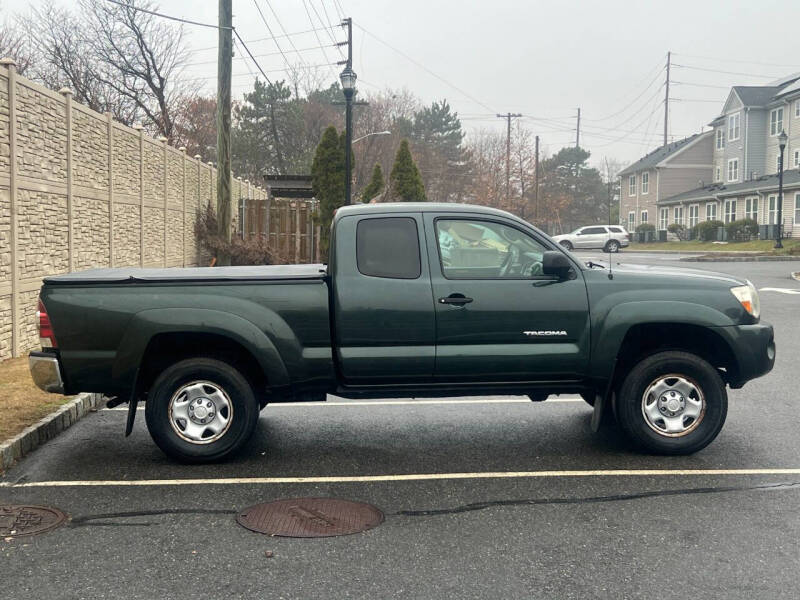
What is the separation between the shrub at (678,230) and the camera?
54.9m

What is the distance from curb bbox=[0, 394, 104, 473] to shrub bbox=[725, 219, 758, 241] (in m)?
43.5

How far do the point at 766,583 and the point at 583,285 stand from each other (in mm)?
2795

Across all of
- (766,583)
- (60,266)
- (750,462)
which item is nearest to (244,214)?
(60,266)

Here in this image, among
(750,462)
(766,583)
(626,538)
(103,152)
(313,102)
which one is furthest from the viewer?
(313,102)

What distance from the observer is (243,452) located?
6.71 m

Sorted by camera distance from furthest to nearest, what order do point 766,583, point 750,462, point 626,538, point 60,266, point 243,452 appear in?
point 60,266 → point 243,452 → point 750,462 → point 626,538 → point 766,583

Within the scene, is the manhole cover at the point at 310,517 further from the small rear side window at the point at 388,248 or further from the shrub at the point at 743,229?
the shrub at the point at 743,229

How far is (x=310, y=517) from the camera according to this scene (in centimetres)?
511

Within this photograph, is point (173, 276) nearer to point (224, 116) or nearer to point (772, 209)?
point (224, 116)

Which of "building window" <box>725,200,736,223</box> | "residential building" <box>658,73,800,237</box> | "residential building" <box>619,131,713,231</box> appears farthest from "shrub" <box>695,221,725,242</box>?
"residential building" <box>619,131,713,231</box>

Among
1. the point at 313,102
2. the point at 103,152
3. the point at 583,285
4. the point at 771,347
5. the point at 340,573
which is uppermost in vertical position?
the point at 313,102

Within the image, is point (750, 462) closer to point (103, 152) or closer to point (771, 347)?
point (771, 347)

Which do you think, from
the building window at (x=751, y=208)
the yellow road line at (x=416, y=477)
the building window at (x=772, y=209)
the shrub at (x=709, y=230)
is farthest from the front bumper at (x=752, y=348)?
the shrub at (x=709, y=230)

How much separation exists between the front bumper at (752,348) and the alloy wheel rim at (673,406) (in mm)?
400
